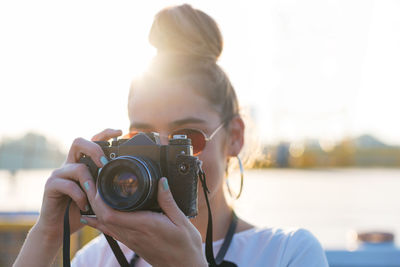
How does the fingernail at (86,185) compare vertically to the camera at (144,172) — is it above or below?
below

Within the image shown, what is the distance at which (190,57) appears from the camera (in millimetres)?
1913

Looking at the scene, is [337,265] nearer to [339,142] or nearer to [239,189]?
[239,189]

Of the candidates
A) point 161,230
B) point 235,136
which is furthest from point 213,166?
point 161,230

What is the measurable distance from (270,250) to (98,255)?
0.62 metres

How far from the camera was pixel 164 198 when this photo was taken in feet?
4.54

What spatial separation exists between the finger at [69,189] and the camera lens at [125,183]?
0.20 metres

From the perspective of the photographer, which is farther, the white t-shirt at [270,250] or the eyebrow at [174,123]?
the eyebrow at [174,123]

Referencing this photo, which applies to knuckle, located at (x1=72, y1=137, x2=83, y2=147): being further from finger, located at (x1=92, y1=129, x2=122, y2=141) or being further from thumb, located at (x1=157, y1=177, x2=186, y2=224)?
thumb, located at (x1=157, y1=177, x2=186, y2=224)

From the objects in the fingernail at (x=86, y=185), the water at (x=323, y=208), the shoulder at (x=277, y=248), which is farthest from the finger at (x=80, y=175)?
the water at (x=323, y=208)

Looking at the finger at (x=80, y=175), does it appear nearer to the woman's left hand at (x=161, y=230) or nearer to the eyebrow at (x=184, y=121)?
the woman's left hand at (x=161, y=230)

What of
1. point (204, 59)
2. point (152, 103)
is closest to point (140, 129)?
point (152, 103)

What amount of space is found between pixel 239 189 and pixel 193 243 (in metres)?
0.64

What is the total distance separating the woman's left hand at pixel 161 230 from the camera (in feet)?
4.53

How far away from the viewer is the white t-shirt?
1.61 meters
